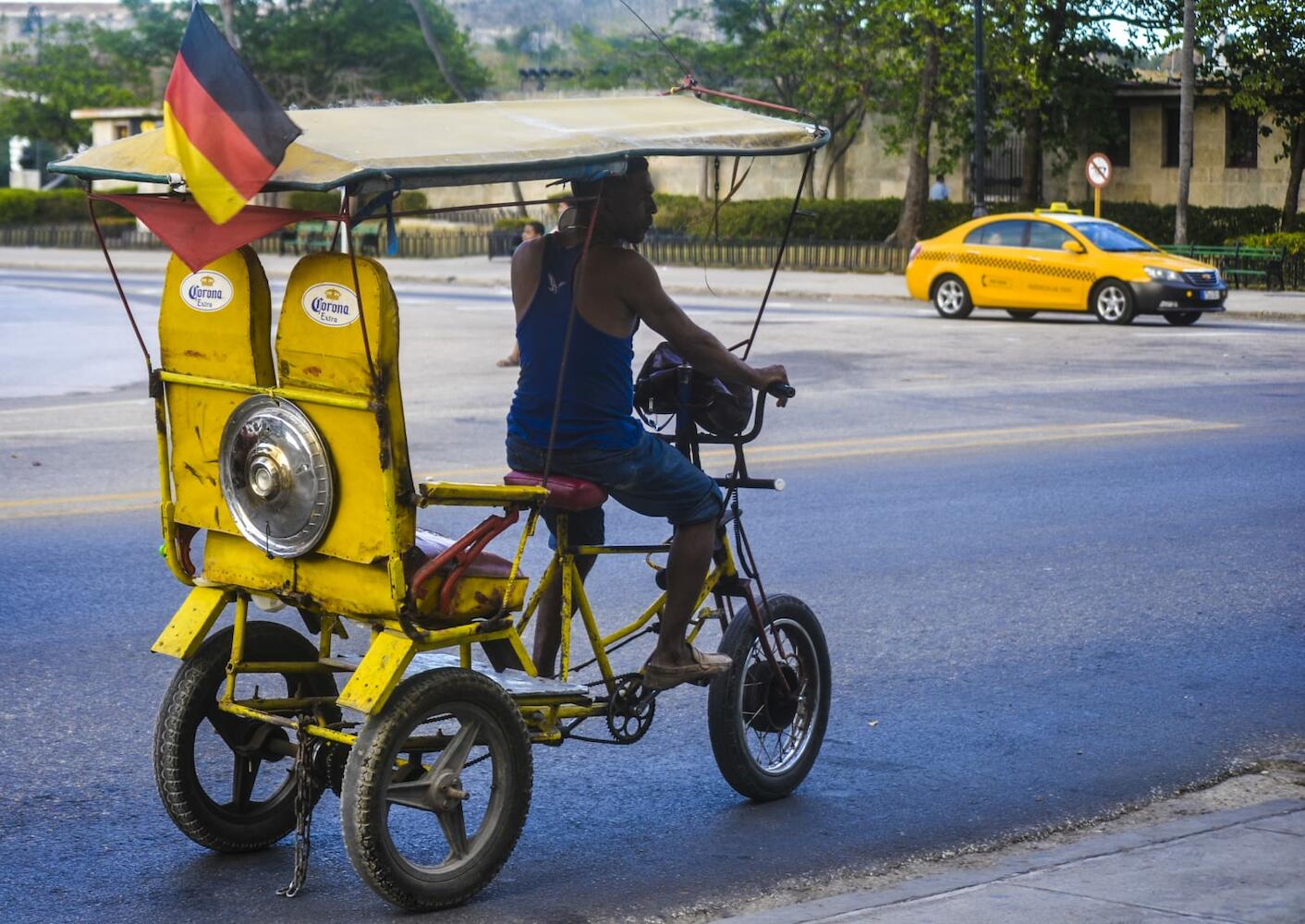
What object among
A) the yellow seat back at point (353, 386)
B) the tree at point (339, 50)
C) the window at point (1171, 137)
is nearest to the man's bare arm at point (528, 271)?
the yellow seat back at point (353, 386)

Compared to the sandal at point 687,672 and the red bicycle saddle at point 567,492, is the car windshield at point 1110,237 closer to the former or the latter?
the sandal at point 687,672

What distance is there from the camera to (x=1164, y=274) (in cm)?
2548

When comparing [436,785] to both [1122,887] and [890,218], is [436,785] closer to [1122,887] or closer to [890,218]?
[1122,887]

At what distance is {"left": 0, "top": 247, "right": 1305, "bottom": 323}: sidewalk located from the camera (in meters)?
30.0

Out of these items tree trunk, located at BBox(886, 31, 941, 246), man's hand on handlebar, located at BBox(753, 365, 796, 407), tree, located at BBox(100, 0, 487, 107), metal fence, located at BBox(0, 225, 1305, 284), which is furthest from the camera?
tree, located at BBox(100, 0, 487, 107)

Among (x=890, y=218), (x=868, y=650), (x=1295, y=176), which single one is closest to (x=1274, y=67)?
(x=1295, y=176)

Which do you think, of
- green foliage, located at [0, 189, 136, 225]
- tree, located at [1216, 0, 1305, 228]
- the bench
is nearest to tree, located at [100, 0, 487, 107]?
green foliage, located at [0, 189, 136, 225]

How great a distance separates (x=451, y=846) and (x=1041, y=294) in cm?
2304

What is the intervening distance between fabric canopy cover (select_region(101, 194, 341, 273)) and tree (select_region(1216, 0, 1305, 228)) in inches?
1459

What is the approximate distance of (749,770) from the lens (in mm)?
5633

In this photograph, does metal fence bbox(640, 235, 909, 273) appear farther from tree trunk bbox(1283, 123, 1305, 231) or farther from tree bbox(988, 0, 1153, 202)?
tree trunk bbox(1283, 123, 1305, 231)

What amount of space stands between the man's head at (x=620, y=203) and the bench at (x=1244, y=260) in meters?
30.4

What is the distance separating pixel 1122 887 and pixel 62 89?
77983 mm

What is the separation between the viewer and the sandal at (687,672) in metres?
5.37
